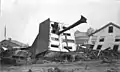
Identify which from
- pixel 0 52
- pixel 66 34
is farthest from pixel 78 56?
pixel 0 52

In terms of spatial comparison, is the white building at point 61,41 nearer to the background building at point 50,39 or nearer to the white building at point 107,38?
the background building at point 50,39

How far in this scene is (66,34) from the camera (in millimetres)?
24188

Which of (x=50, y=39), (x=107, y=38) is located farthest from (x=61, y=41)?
(x=107, y=38)

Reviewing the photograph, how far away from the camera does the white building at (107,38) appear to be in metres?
27.2

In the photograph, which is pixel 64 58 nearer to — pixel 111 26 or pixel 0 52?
pixel 0 52

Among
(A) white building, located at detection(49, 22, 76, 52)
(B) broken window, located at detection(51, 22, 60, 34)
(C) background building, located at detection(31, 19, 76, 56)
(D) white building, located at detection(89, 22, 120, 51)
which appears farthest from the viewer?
(D) white building, located at detection(89, 22, 120, 51)

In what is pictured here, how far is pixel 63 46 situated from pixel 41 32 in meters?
3.19

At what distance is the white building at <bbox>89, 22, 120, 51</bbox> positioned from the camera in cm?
2717

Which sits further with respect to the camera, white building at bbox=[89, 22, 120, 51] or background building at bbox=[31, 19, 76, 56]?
white building at bbox=[89, 22, 120, 51]

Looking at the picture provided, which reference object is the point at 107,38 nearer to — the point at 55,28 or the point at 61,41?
the point at 61,41

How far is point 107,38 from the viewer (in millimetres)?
28281

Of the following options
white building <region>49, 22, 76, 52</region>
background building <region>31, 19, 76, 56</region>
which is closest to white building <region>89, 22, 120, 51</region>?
white building <region>49, 22, 76, 52</region>

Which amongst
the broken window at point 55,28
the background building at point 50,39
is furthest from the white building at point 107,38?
the broken window at point 55,28

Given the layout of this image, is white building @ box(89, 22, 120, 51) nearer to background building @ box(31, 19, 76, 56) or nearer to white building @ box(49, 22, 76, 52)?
white building @ box(49, 22, 76, 52)
